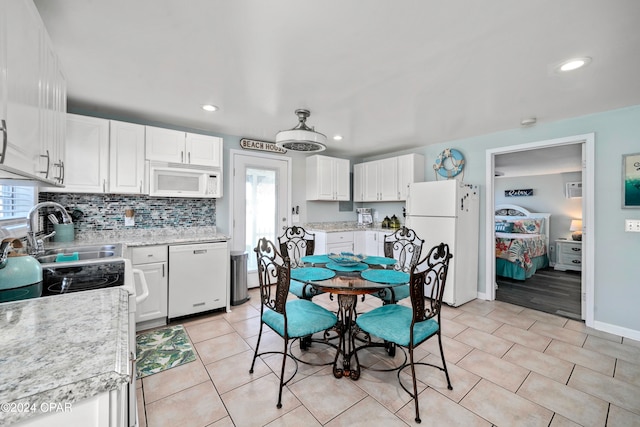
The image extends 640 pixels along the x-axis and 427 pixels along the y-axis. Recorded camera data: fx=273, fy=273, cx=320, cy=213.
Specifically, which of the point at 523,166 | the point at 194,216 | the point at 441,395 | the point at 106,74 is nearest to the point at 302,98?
the point at 106,74

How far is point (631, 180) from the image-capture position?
2.64m

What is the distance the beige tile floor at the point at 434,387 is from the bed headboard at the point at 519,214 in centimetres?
426

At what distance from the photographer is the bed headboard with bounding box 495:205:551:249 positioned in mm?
6172

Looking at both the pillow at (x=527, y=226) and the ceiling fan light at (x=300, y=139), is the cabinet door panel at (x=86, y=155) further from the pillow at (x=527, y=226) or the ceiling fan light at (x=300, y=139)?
the pillow at (x=527, y=226)

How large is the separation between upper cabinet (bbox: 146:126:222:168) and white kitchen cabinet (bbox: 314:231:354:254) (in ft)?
6.02

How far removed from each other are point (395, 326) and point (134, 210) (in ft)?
10.00

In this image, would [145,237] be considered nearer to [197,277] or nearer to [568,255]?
[197,277]

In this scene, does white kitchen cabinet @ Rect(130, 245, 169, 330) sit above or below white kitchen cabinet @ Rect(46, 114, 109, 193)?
below

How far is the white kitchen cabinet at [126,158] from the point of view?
279cm

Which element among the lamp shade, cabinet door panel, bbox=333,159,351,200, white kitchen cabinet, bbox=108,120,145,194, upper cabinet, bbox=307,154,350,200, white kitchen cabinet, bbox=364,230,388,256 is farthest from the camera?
the lamp shade

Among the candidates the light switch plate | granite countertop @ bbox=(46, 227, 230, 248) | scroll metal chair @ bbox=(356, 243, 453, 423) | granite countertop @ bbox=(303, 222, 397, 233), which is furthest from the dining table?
the light switch plate

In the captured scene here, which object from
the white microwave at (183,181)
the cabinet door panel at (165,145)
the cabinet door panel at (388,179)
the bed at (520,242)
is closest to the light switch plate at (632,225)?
the bed at (520,242)

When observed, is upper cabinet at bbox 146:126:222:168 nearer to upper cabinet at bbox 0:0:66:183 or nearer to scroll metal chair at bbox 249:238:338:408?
upper cabinet at bbox 0:0:66:183

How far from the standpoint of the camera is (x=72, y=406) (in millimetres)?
602
